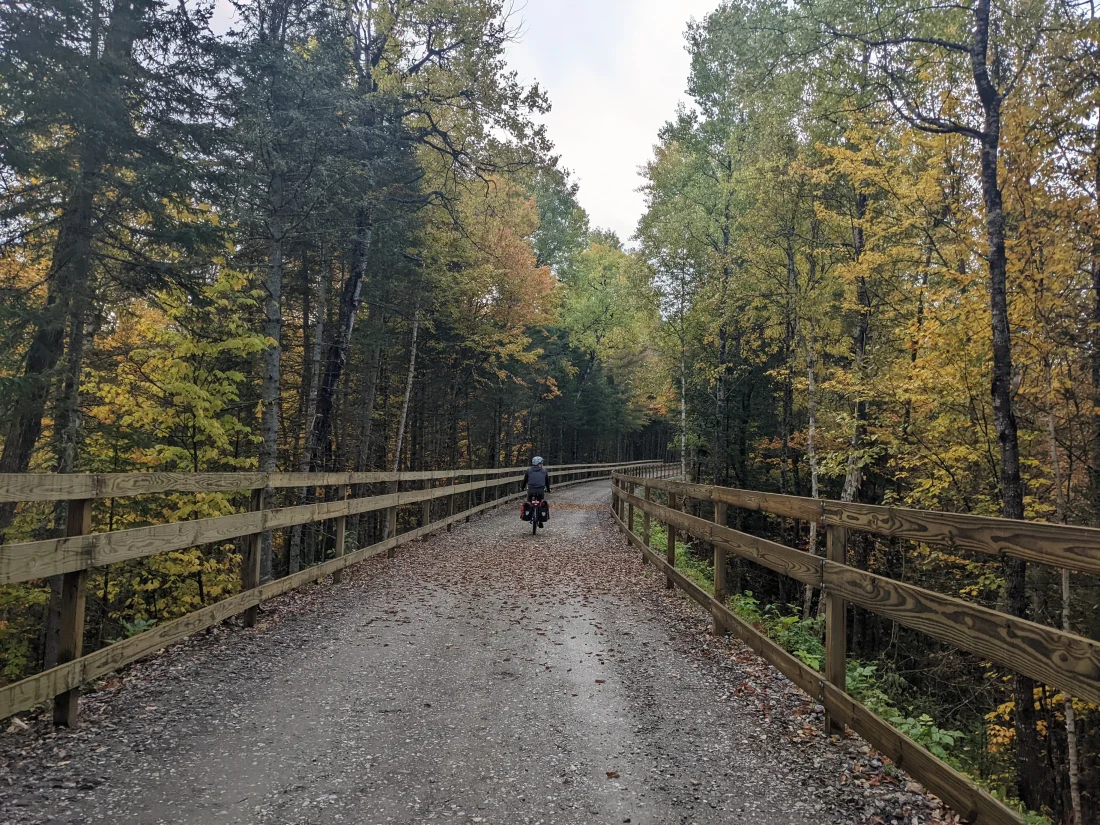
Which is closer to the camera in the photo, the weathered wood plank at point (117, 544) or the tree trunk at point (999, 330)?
the weathered wood plank at point (117, 544)

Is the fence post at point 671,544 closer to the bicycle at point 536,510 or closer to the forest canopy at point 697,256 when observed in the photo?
the forest canopy at point 697,256

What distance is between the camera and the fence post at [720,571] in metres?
5.93

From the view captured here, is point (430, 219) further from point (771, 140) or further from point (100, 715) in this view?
point (100, 715)

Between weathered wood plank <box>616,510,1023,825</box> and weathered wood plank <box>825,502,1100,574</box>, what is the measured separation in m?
0.96

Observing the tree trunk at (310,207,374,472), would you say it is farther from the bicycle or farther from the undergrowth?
the undergrowth

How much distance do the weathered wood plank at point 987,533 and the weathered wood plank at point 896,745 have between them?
0.96 m

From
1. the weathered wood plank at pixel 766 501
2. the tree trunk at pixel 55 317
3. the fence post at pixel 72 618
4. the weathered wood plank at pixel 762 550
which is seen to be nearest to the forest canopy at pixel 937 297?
the weathered wood plank at pixel 762 550

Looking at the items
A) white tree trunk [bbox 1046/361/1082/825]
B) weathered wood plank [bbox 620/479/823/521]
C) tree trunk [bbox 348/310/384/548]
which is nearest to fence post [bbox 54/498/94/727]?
weathered wood plank [bbox 620/479/823/521]

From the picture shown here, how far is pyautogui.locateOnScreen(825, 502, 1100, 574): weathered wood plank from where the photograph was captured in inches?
86.6

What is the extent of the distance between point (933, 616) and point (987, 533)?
504mm

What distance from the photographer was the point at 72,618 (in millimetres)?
3494

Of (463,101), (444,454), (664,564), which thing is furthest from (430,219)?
(444,454)

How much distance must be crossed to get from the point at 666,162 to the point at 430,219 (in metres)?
13.5

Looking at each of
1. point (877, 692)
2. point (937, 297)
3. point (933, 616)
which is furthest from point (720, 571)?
point (937, 297)
